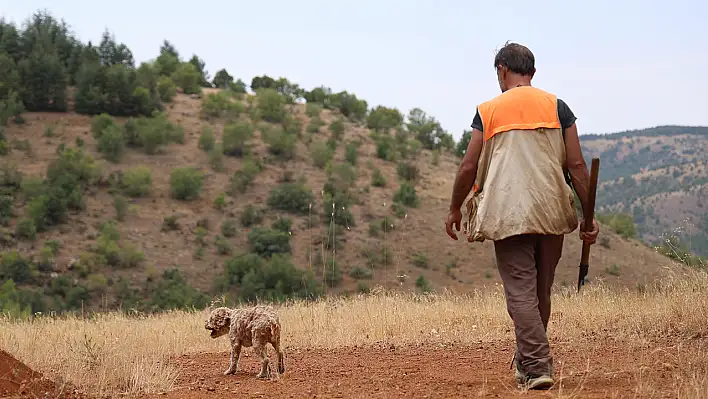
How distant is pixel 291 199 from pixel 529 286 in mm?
39687

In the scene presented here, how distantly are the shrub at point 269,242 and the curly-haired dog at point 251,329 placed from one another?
3109 centimetres

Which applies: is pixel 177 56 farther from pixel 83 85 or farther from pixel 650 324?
pixel 650 324

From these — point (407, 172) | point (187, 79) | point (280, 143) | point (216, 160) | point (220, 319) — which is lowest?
point (220, 319)

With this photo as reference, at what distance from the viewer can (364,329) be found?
26.6 ft

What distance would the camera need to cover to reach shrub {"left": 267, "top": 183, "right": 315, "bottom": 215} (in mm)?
43969

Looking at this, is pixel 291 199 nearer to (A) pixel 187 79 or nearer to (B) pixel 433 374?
(A) pixel 187 79

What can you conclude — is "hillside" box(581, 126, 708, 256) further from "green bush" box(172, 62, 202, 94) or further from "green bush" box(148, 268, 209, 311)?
"green bush" box(172, 62, 202, 94)

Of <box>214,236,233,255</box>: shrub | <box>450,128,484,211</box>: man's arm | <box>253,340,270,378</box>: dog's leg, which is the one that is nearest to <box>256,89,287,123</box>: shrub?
<box>214,236,233,255</box>: shrub

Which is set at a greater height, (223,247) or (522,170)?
(522,170)

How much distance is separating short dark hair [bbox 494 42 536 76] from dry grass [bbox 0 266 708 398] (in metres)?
2.19

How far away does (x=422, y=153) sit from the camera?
58844mm

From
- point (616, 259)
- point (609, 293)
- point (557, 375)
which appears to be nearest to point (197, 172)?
point (616, 259)

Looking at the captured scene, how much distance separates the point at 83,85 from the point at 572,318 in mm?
48693

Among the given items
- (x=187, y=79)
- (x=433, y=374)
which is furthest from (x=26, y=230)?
(x=433, y=374)
